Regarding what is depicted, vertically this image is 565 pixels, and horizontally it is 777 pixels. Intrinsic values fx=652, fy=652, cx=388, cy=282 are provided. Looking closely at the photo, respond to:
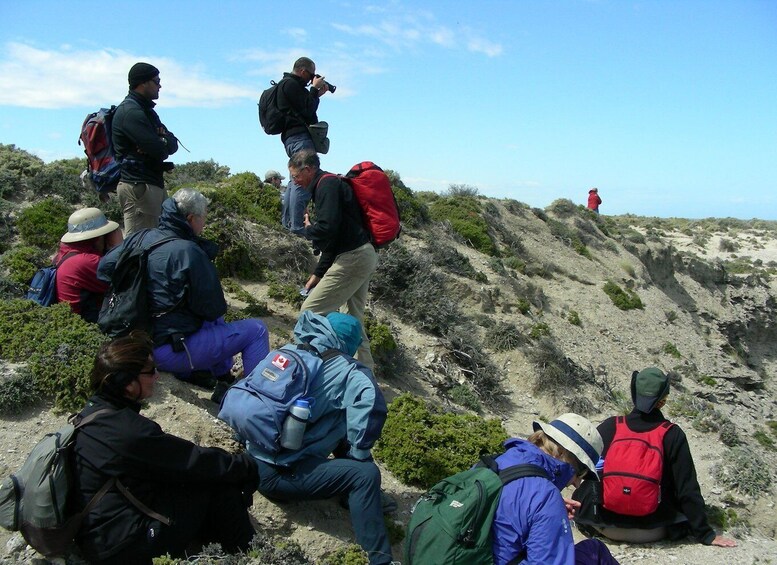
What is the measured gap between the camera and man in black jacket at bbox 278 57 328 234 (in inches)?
281

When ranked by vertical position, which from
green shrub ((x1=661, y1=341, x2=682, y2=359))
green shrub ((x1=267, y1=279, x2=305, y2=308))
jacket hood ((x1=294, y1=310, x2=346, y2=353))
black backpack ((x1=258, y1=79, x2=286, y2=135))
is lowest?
green shrub ((x1=661, y1=341, x2=682, y2=359))

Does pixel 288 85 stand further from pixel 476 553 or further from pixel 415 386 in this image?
pixel 476 553

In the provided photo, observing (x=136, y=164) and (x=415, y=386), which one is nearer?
(x=136, y=164)

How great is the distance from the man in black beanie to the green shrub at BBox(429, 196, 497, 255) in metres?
10.3

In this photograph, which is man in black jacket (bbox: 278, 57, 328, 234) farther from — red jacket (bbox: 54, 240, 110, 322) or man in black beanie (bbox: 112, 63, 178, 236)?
red jacket (bbox: 54, 240, 110, 322)

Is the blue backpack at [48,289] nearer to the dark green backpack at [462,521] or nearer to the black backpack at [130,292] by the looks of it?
the black backpack at [130,292]

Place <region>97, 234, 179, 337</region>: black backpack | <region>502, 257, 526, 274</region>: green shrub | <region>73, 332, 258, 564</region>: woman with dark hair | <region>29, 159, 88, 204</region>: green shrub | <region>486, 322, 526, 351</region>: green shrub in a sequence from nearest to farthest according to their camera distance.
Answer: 1. <region>73, 332, 258, 564</region>: woman with dark hair
2. <region>97, 234, 179, 337</region>: black backpack
3. <region>29, 159, 88, 204</region>: green shrub
4. <region>486, 322, 526, 351</region>: green shrub
5. <region>502, 257, 526, 274</region>: green shrub

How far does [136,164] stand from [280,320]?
2.89 meters

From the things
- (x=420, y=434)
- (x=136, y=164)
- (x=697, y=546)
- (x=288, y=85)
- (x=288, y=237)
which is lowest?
(x=697, y=546)

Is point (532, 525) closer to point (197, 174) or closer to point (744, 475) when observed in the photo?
point (744, 475)

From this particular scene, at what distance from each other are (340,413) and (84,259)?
9.94 feet

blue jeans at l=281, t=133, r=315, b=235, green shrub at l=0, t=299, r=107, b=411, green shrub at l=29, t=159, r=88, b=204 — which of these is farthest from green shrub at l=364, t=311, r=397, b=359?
green shrub at l=29, t=159, r=88, b=204

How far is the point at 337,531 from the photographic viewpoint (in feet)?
15.2

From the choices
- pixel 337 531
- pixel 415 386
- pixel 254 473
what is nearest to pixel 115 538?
pixel 254 473
